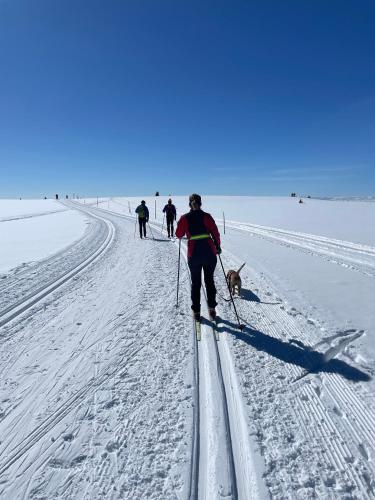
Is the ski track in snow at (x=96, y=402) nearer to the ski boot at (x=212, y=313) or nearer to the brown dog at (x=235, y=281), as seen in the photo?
the ski boot at (x=212, y=313)

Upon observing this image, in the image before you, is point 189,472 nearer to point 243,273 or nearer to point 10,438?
point 10,438

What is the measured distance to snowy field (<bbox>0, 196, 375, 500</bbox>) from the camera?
7.80ft

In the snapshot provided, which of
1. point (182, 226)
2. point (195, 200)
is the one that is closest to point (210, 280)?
point (182, 226)

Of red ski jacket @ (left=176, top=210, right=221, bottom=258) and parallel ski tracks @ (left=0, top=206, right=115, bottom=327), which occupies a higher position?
red ski jacket @ (left=176, top=210, right=221, bottom=258)

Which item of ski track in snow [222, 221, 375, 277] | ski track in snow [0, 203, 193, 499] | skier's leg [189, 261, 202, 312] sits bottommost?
ski track in snow [0, 203, 193, 499]

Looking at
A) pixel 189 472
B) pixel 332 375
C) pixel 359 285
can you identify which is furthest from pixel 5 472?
pixel 359 285

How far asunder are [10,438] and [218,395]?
2023 mm

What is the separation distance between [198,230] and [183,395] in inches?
104

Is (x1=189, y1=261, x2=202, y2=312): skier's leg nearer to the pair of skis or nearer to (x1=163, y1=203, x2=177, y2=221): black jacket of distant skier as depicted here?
the pair of skis

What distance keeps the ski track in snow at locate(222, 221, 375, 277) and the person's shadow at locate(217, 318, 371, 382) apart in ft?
17.3

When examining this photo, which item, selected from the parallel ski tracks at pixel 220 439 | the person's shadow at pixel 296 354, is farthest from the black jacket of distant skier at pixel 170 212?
the parallel ski tracks at pixel 220 439

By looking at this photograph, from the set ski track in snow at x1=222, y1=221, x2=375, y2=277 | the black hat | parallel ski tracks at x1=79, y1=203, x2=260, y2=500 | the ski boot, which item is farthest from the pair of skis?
ski track in snow at x1=222, y1=221, x2=375, y2=277

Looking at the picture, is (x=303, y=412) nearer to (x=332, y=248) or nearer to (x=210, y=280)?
(x=210, y=280)

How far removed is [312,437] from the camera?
2.77m
